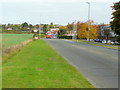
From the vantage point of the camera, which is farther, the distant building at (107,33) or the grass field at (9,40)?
the distant building at (107,33)

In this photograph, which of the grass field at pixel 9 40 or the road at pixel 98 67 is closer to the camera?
the road at pixel 98 67

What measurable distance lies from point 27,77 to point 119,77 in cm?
382

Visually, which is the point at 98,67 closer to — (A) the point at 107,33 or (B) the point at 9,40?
(B) the point at 9,40

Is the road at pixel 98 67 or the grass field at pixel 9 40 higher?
the grass field at pixel 9 40

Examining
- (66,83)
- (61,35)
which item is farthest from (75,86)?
(61,35)

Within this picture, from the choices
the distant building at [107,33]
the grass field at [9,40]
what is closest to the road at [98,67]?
the grass field at [9,40]

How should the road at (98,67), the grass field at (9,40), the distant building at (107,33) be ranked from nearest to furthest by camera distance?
the road at (98,67) → the grass field at (9,40) → the distant building at (107,33)

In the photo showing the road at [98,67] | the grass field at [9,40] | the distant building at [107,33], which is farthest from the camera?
the distant building at [107,33]

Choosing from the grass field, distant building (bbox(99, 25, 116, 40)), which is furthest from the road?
distant building (bbox(99, 25, 116, 40))

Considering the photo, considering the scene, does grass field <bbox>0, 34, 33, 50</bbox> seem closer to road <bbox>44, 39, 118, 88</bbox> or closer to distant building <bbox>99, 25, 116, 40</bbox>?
road <bbox>44, 39, 118, 88</bbox>

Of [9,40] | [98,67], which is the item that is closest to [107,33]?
[9,40]

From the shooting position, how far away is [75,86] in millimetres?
8094

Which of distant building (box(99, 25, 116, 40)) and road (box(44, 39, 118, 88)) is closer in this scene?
road (box(44, 39, 118, 88))

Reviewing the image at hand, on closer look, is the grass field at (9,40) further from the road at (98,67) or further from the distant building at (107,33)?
the distant building at (107,33)
